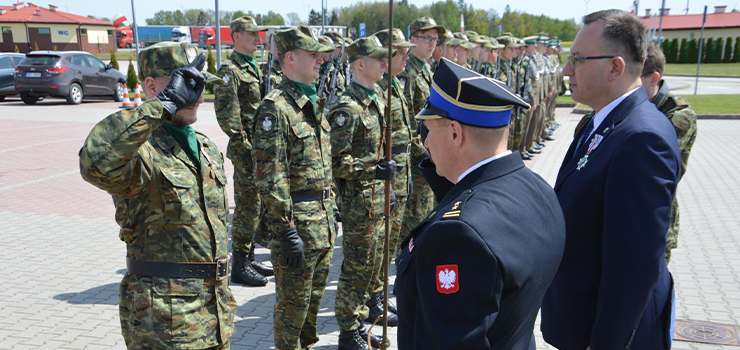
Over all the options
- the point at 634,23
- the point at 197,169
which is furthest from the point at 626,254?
the point at 197,169

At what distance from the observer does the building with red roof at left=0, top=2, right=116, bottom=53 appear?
5375cm

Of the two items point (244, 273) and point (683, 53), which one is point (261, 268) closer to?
point (244, 273)

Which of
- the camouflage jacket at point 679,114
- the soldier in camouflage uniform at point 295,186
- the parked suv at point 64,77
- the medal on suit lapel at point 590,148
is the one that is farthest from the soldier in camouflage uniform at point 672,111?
the parked suv at point 64,77

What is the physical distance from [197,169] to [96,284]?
3.72 meters

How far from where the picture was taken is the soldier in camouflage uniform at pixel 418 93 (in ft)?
20.8

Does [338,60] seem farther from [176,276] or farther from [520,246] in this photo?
[520,246]

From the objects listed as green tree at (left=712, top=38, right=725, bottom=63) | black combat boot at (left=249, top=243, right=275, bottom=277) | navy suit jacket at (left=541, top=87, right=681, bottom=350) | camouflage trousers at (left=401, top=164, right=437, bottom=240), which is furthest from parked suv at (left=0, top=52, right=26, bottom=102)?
green tree at (left=712, top=38, right=725, bottom=63)

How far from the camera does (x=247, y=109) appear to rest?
667 cm

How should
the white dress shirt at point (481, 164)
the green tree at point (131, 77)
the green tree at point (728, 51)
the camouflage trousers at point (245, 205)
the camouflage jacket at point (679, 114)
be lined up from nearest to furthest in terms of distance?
1. the white dress shirt at point (481, 164)
2. the camouflage jacket at point (679, 114)
3. the camouflage trousers at point (245, 205)
4. the green tree at point (131, 77)
5. the green tree at point (728, 51)

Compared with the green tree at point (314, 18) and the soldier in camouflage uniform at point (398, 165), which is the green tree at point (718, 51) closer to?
the green tree at point (314, 18)

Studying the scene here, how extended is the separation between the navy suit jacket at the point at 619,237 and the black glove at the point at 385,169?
68.6 inches

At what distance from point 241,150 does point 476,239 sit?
15.9 ft

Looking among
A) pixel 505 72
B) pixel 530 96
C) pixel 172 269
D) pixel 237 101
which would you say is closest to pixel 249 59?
pixel 237 101

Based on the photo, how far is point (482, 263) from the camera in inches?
Answer: 67.1
